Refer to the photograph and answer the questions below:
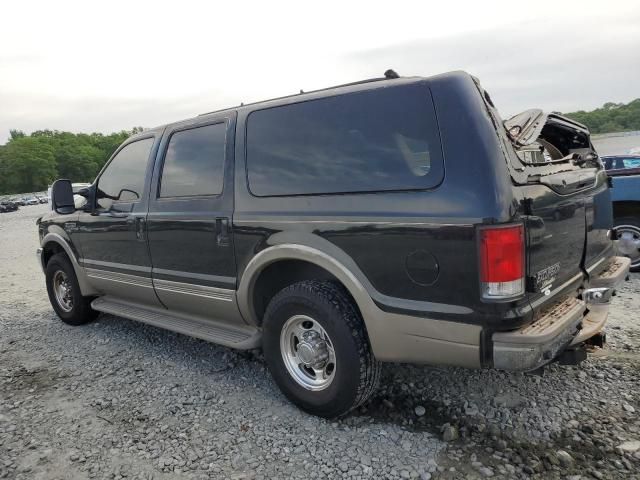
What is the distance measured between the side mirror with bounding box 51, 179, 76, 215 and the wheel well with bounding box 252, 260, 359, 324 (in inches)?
102

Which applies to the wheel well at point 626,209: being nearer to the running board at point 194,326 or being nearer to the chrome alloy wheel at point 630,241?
the chrome alloy wheel at point 630,241

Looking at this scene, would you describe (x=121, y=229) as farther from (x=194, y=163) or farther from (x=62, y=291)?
(x=62, y=291)

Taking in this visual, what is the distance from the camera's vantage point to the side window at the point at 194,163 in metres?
3.64

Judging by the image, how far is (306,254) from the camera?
9.87 ft

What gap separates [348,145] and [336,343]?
1173 millimetres

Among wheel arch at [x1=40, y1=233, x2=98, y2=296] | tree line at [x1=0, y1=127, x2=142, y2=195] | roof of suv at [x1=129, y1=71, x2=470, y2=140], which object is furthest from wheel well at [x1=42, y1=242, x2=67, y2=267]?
tree line at [x1=0, y1=127, x2=142, y2=195]

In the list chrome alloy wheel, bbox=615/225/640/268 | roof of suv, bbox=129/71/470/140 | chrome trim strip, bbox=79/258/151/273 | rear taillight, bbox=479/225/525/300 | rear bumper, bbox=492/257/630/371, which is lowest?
chrome alloy wheel, bbox=615/225/640/268

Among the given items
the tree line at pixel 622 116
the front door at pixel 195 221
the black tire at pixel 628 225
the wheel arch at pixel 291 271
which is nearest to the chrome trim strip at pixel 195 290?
the front door at pixel 195 221

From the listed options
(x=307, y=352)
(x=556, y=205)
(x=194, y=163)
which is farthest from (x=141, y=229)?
(x=556, y=205)

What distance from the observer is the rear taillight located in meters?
2.34

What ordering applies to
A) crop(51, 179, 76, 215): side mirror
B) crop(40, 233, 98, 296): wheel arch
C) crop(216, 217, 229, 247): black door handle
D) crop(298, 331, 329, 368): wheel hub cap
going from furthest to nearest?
crop(40, 233, 98, 296): wheel arch
crop(51, 179, 76, 215): side mirror
crop(216, 217, 229, 247): black door handle
crop(298, 331, 329, 368): wheel hub cap

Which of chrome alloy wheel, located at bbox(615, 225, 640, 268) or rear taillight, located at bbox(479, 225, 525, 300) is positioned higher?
rear taillight, located at bbox(479, 225, 525, 300)

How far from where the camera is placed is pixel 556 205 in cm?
273

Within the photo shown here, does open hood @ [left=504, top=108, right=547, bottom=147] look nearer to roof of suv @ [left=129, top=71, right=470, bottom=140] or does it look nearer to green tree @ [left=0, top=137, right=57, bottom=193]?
Result: roof of suv @ [left=129, top=71, right=470, bottom=140]
